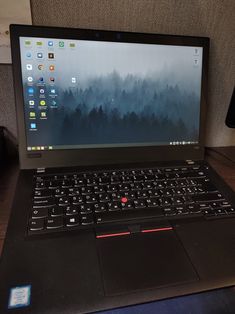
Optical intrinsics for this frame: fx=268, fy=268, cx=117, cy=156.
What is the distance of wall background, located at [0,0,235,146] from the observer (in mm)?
682

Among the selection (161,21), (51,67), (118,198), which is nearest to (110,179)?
(118,198)

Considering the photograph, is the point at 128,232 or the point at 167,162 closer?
the point at 128,232

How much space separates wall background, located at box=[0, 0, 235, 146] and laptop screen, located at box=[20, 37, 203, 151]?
0.10 m

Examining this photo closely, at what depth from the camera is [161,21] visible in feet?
2.41

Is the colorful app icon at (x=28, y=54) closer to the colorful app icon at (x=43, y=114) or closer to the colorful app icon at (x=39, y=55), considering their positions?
the colorful app icon at (x=39, y=55)

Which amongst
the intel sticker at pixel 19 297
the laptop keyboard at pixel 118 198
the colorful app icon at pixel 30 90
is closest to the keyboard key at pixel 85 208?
the laptop keyboard at pixel 118 198

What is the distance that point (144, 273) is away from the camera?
0.38m

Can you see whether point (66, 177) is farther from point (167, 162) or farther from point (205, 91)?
point (205, 91)

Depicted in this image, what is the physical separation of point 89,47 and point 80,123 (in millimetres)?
181

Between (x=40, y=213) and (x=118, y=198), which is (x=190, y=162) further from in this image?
(x=40, y=213)

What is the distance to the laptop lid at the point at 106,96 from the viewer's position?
2.03ft

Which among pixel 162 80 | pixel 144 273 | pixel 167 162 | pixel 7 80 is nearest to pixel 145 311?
pixel 144 273

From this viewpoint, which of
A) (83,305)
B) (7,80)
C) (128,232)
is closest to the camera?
(83,305)

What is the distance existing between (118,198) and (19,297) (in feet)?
0.82
